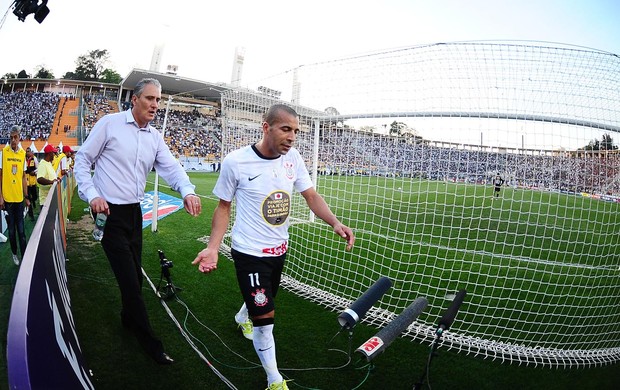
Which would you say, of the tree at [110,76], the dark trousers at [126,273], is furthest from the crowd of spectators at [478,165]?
the tree at [110,76]

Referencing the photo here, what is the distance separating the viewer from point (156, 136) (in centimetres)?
338

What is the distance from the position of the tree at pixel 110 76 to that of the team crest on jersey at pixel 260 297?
8333cm

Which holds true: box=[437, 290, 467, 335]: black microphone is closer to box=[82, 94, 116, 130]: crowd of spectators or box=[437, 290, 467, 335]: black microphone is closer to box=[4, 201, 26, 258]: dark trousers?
box=[4, 201, 26, 258]: dark trousers

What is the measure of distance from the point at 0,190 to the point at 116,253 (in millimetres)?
3652

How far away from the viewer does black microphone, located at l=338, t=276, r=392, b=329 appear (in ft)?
9.10

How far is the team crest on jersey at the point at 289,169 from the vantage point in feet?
9.31

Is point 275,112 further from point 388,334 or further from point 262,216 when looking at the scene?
point 388,334

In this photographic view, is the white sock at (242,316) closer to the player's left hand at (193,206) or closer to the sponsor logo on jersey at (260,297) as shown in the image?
the sponsor logo on jersey at (260,297)

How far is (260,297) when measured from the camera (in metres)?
2.57

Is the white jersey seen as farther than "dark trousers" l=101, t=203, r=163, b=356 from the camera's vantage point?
No

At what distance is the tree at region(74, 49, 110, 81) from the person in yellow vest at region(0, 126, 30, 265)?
81934 millimetres

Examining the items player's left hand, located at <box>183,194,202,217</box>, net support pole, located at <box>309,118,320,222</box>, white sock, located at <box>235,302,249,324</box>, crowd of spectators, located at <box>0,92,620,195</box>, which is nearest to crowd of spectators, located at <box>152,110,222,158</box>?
net support pole, located at <box>309,118,320,222</box>

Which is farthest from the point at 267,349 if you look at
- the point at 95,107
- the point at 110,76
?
the point at 110,76

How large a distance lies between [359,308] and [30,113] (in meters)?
51.4
